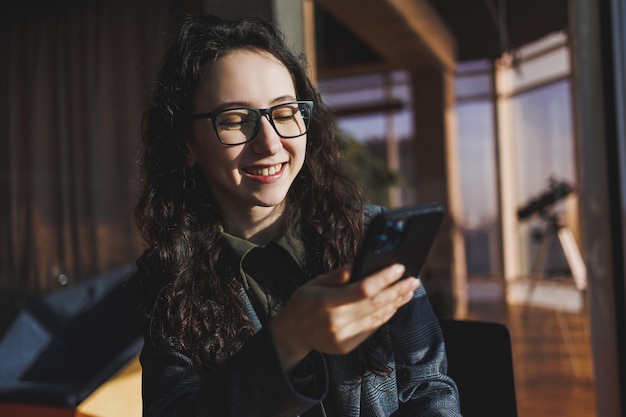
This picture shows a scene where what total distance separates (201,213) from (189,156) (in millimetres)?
109

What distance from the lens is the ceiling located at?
2438 mm

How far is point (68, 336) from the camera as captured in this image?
9.39 ft

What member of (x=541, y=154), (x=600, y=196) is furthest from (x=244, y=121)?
(x=541, y=154)

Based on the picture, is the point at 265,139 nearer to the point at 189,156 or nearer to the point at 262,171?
the point at 262,171

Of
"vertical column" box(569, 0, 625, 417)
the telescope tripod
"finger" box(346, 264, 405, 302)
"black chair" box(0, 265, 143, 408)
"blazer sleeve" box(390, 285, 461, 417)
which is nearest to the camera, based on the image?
"finger" box(346, 264, 405, 302)

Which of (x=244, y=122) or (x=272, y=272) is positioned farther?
(x=272, y=272)

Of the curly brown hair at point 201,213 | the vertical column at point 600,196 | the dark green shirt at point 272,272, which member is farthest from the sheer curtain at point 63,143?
the dark green shirt at point 272,272

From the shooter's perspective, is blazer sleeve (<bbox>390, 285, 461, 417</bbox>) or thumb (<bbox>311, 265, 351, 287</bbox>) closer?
thumb (<bbox>311, 265, 351, 287</bbox>)

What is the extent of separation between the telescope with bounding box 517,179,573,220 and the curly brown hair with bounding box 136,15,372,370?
152 cm

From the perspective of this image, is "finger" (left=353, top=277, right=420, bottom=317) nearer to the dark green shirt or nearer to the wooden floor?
the dark green shirt

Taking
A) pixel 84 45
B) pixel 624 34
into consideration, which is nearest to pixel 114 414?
pixel 624 34

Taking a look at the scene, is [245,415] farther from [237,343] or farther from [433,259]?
[433,259]

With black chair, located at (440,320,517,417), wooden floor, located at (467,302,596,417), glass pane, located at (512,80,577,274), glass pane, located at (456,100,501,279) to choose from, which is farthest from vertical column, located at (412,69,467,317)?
black chair, located at (440,320,517,417)

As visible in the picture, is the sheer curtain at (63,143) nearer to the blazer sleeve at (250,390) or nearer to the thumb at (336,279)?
the blazer sleeve at (250,390)
